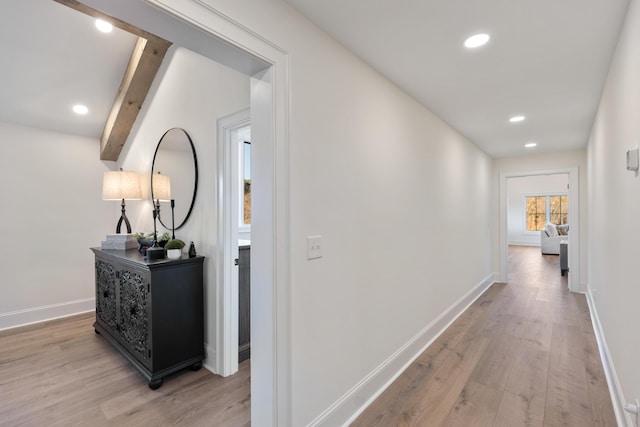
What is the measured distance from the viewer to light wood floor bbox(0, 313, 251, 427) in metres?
1.95

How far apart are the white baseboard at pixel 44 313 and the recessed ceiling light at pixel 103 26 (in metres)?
3.37

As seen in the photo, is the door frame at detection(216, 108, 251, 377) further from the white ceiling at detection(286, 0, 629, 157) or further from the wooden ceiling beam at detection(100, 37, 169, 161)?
the wooden ceiling beam at detection(100, 37, 169, 161)

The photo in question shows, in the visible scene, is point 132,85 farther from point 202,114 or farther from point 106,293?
point 106,293

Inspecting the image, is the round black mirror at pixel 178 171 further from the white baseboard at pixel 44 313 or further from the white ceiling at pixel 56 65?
the white baseboard at pixel 44 313

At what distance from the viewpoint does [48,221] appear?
3.84 m

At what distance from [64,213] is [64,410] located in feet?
9.34

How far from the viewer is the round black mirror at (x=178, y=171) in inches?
108

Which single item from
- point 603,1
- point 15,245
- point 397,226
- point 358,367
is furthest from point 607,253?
point 15,245

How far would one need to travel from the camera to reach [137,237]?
3.06 m

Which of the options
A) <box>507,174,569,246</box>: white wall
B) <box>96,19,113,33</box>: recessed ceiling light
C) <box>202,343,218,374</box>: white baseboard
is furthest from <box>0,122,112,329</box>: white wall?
<box>507,174,569,246</box>: white wall

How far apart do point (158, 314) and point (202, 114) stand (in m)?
1.69

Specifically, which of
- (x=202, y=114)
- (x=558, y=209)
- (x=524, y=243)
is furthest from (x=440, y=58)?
(x=524, y=243)

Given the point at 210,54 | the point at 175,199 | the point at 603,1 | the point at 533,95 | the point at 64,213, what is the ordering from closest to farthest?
the point at 210,54
the point at 603,1
the point at 533,95
the point at 175,199
the point at 64,213

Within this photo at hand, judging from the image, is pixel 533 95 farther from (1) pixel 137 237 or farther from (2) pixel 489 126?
(1) pixel 137 237
